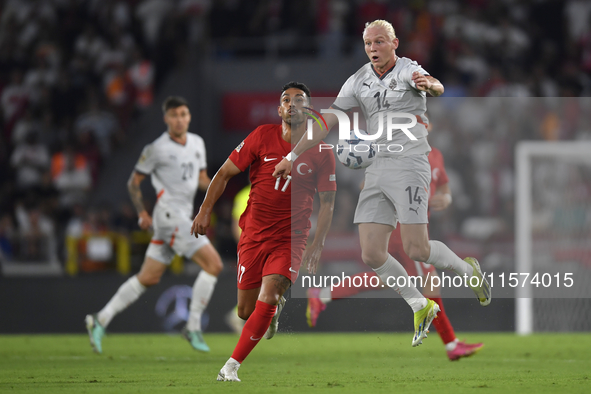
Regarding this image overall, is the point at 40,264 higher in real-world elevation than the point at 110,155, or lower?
lower

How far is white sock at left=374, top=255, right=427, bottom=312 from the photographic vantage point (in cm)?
648

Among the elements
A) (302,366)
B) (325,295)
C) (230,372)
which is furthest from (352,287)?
(230,372)

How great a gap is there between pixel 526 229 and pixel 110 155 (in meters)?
7.23

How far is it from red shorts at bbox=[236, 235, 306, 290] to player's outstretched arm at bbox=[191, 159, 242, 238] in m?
0.49

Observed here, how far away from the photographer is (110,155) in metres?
14.8

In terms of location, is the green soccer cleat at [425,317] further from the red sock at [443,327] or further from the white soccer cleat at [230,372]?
the white soccer cleat at [230,372]

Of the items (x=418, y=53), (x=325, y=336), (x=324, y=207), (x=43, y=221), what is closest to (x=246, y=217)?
(x=324, y=207)

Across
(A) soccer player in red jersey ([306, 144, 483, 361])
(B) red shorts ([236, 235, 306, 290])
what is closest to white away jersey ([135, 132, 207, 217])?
(A) soccer player in red jersey ([306, 144, 483, 361])

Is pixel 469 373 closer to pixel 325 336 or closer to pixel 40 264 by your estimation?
pixel 325 336

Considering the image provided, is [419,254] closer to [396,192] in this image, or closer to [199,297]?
[396,192]

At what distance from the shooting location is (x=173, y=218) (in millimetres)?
8844

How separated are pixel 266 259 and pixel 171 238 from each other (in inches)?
104

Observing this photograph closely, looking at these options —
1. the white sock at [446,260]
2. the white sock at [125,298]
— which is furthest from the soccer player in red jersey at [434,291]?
the white sock at [125,298]

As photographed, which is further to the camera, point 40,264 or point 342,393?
point 40,264
